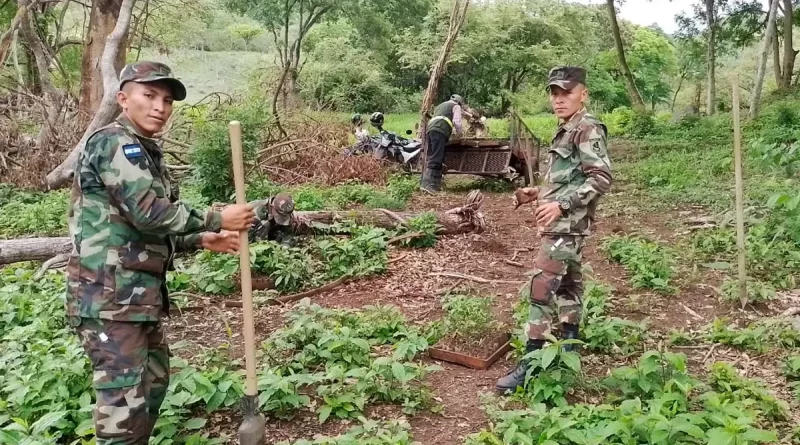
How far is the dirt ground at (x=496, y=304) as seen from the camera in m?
3.50

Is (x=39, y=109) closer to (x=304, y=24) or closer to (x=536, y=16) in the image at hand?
(x=304, y=24)

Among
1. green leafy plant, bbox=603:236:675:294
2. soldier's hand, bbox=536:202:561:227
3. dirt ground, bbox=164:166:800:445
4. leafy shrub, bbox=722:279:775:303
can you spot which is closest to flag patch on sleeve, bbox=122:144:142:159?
dirt ground, bbox=164:166:800:445

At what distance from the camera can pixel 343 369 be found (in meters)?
3.78

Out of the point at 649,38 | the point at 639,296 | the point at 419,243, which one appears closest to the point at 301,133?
the point at 419,243

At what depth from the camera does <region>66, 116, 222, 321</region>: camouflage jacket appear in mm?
2471

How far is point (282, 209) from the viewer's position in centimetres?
629

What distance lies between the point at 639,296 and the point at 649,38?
36.4 m

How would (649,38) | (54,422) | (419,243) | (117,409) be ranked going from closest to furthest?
(117,409) → (54,422) → (419,243) → (649,38)

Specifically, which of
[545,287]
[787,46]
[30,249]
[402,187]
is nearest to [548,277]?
[545,287]

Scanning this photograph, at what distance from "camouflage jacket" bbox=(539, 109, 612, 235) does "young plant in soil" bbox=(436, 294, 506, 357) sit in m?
0.94

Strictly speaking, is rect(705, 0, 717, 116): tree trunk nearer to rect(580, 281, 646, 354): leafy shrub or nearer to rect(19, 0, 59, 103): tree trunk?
rect(19, 0, 59, 103): tree trunk

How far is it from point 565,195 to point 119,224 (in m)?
2.31

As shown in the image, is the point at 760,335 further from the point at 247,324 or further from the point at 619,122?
the point at 619,122

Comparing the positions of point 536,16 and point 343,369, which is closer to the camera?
point 343,369
